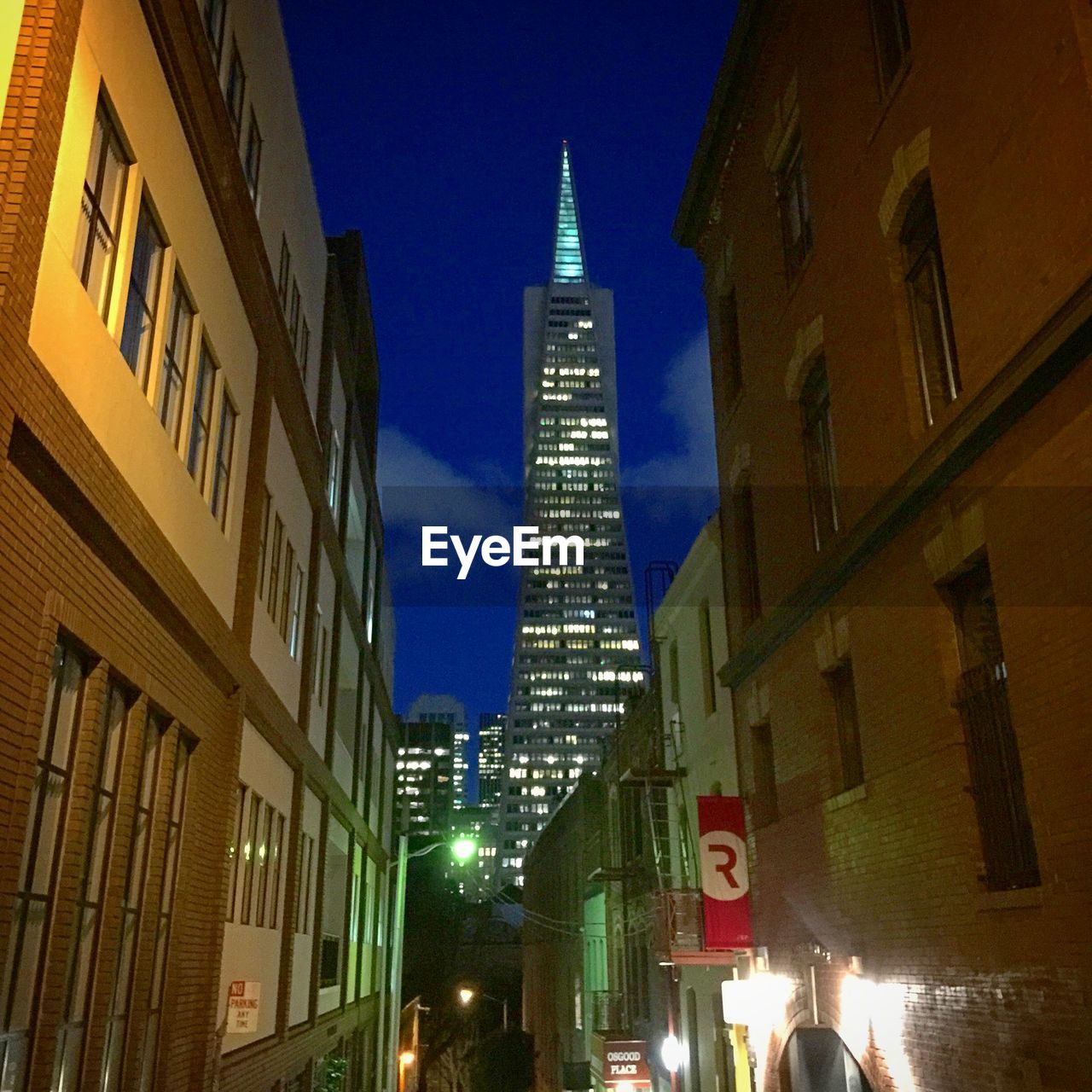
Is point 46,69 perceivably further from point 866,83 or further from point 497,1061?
point 497,1061

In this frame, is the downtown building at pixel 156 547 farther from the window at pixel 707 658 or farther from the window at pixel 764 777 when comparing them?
the window at pixel 707 658

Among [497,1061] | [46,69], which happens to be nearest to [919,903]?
[46,69]

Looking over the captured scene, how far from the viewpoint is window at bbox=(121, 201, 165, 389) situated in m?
9.84

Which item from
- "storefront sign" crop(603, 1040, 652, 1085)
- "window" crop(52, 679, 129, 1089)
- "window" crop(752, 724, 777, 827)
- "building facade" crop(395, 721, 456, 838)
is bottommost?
"storefront sign" crop(603, 1040, 652, 1085)

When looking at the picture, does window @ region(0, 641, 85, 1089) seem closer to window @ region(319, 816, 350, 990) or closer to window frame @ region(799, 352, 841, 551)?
window frame @ region(799, 352, 841, 551)

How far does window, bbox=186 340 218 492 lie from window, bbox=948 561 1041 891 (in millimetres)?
8118

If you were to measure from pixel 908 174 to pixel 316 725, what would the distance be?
15.0 metres

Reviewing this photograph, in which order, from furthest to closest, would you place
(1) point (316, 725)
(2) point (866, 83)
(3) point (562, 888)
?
(3) point (562, 888) → (1) point (316, 725) → (2) point (866, 83)

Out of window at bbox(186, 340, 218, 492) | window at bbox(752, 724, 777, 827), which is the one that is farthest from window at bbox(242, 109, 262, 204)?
window at bbox(752, 724, 777, 827)

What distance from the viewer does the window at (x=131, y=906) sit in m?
9.96

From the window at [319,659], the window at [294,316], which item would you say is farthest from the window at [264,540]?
the window at [319,659]

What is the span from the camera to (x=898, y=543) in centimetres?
1173

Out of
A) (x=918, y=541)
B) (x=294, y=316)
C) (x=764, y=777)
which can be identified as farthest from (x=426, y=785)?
(x=918, y=541)

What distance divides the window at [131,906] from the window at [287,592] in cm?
643
